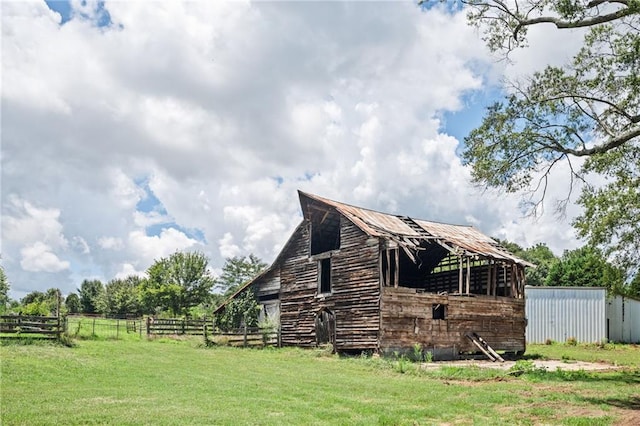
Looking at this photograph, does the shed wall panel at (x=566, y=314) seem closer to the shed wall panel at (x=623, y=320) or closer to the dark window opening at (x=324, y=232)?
the shed wall panel at (x=623, y=320)

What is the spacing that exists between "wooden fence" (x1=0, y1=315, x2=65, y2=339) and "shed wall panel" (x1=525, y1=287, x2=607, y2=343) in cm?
3041

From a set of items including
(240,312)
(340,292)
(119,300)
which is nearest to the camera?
(340,292)

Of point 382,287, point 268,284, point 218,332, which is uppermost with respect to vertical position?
point 382,287

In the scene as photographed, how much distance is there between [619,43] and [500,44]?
344cm

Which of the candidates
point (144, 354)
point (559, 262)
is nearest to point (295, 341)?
point (144, 354)

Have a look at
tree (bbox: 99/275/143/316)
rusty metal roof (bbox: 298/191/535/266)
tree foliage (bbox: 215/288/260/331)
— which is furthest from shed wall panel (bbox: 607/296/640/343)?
tree (bbox: 99/275/143/316)

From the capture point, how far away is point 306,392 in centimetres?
1420

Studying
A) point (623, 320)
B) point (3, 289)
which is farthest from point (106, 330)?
point (623, 320)

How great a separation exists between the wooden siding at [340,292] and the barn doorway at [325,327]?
0.30m

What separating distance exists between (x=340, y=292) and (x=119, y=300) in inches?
2086

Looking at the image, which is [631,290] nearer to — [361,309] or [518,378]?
[518,378]

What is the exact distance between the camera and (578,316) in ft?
131

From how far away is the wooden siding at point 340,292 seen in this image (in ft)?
89.4

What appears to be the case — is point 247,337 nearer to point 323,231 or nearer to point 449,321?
point 323,231
